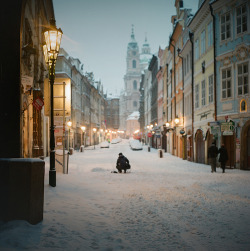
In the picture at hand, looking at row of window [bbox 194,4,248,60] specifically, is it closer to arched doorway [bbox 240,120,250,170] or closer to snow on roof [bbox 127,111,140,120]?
arched doorway [bbox 240,120,250,170]

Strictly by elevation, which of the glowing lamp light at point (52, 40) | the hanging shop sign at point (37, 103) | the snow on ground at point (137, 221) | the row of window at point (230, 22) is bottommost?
the snow on ground at point (137, 221)

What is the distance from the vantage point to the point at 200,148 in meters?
25.8

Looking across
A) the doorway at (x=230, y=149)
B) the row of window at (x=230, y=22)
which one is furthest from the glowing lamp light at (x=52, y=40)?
the doorway at (x=230, y=149)

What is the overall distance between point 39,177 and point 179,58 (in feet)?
94.1

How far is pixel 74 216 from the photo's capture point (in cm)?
741

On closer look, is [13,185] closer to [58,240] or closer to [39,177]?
[39,177]

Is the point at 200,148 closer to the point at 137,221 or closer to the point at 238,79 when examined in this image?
the point at 238,79

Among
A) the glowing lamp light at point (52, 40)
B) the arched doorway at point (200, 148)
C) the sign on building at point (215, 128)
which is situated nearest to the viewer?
the glowing lamp light at point (52, 40)

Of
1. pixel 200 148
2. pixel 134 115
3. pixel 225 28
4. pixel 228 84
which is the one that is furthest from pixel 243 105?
pixel 134 115

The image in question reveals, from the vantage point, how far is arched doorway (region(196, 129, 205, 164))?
2517 centimetres

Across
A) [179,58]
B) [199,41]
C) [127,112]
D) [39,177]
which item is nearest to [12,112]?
[39,177]

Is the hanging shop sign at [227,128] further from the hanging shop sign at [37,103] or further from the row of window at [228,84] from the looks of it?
the hanging shop sign at [37,103]

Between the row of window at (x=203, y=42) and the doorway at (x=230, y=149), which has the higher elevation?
the row of window at (x=203, y=42)

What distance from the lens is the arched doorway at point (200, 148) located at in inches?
991
